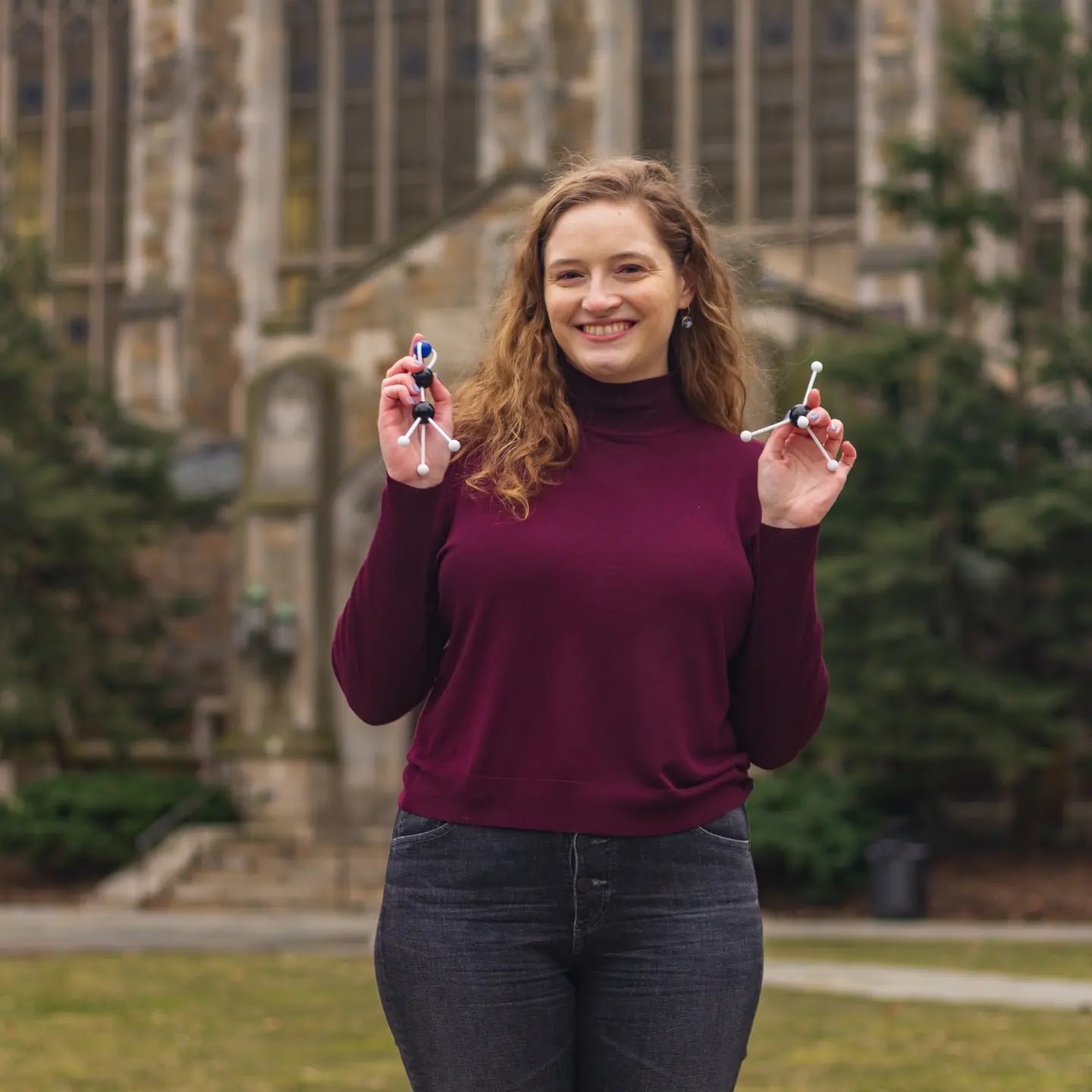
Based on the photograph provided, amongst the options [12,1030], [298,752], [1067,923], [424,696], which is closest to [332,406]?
[298,752]

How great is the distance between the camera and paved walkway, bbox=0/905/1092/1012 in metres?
12.5

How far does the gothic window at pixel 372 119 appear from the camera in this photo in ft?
102

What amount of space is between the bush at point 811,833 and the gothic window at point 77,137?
54.9 feet

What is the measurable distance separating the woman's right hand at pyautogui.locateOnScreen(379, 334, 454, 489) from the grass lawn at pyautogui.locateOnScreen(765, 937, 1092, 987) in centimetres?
1113

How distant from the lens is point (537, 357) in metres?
3.16

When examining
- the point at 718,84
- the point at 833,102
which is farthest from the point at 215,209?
the point at 833,102

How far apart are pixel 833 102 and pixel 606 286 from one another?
88.2 feet

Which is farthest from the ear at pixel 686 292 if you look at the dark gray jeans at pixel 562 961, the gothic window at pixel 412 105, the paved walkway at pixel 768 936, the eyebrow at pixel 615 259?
the gothic window at pixel 412 105

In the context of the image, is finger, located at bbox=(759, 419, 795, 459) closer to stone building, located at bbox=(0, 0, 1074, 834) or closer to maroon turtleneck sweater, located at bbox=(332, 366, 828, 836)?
maroon turtleneck sweater, located at bbox=(332, 366, 828, 836)

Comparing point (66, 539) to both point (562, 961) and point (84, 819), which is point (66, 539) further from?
point (562, 961)

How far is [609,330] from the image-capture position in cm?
312

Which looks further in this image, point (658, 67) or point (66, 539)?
point (658, 67)

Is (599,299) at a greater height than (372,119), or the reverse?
(372,119)

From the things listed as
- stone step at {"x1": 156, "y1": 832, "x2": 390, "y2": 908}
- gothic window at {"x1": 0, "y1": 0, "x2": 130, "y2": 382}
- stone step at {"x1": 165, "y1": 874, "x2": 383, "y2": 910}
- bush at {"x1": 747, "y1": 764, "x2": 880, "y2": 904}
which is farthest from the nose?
gothic window at {"x1": 0, "y1": 0, "x2": 130, "y2": 382}
